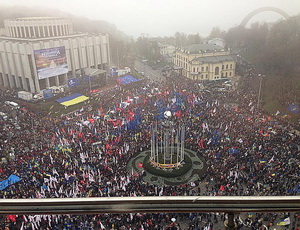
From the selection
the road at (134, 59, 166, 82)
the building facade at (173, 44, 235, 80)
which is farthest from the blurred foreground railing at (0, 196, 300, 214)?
the road at (134, 59, 166, 82)

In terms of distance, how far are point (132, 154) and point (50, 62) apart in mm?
29051

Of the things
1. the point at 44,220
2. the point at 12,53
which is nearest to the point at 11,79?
the point at 12,53

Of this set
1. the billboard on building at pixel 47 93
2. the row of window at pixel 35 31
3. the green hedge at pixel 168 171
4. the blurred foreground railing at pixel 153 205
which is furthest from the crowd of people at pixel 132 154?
the row of window at pixel 35 31

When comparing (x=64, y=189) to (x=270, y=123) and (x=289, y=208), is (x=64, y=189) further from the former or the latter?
→ (x=270, y=123)

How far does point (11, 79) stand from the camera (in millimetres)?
46781

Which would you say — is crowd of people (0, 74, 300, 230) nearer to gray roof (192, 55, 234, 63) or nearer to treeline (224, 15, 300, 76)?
treeline (224, 15, 300, 76)

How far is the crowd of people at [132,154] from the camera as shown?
595 inches

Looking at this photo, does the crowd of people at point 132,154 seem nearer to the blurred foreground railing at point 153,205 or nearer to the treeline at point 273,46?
the blurred foreground railing at point 153,205

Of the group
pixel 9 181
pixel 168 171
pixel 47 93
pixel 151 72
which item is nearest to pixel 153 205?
pixel 9 181

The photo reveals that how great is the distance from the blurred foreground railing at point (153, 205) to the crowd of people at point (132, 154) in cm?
1043

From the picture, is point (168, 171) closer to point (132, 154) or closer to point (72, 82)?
point (132, 154)

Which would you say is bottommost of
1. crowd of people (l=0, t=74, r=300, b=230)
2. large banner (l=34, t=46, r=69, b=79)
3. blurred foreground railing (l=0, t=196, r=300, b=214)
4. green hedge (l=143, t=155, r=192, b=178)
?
green hedge (l=143, t=155, r=192, b=178)

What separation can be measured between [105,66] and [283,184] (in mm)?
47465

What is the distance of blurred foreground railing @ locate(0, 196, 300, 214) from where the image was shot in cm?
210
